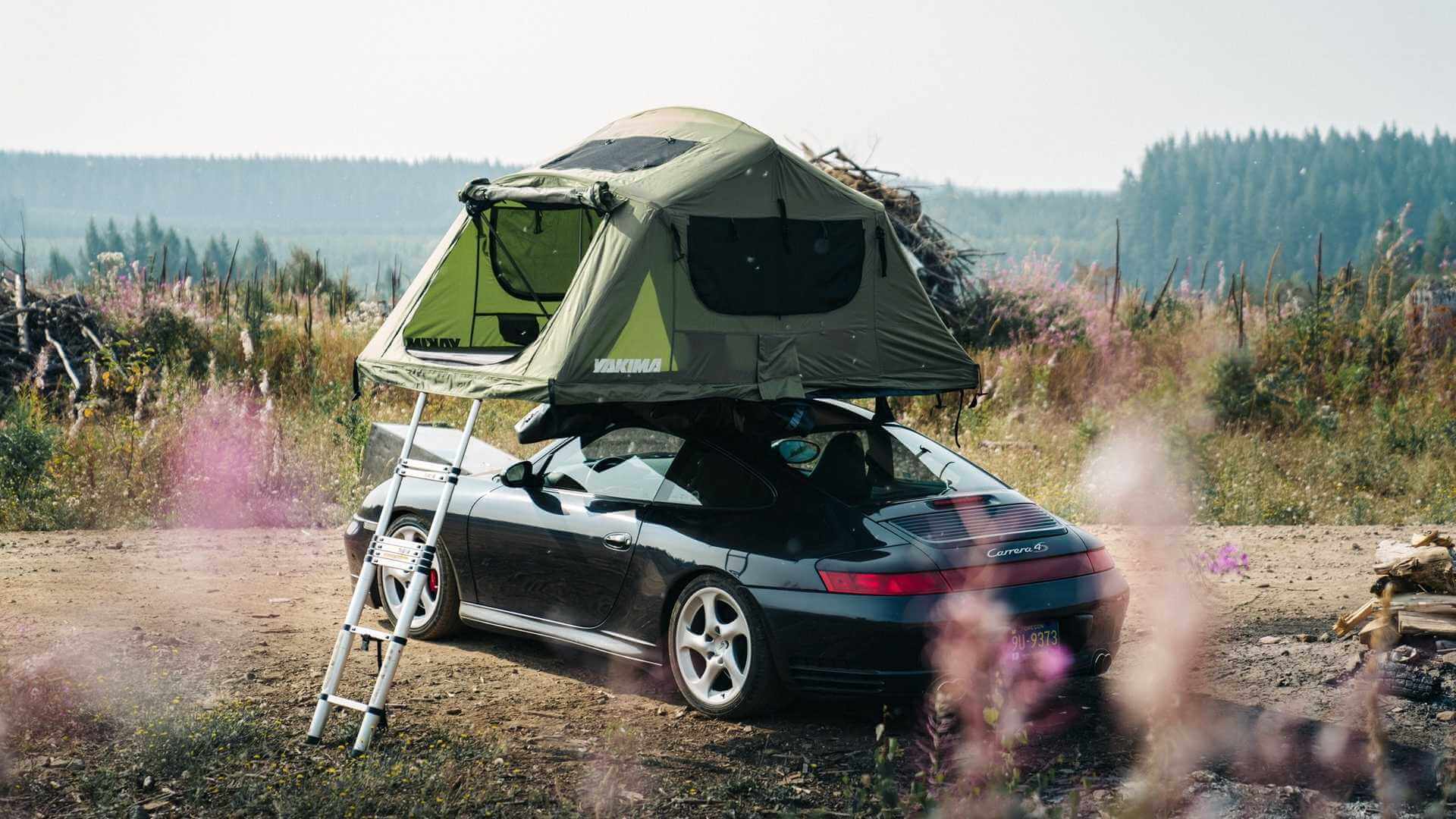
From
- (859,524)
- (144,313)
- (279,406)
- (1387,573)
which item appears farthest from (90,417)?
(1387,573)

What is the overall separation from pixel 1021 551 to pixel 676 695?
1.86 metres

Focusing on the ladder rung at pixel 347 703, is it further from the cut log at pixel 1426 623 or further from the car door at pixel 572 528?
the cut log at pixel 1426 623

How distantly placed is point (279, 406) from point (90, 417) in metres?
2.10

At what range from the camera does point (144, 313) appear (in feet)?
66.4

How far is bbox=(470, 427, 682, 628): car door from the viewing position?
22.3ft

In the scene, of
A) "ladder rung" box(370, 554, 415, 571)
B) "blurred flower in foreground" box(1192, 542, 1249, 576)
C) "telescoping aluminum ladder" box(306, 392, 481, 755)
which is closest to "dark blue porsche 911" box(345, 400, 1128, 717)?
"telescoping aluminum ladder" box(306, 392, 481, 755)

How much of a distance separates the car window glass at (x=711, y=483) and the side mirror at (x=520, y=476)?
34.0 inches

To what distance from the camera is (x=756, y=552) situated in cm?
615

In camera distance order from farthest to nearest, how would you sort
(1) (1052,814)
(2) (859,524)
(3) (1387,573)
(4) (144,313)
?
(4) (144,313)
(3) (1387,573)
(2) (859,524)
(1) (1052,814)

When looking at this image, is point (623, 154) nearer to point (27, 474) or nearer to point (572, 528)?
point (572, 528)

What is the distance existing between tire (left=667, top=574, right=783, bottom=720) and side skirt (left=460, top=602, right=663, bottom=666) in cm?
18

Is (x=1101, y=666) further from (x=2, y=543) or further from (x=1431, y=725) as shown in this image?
(x=2, y=543)

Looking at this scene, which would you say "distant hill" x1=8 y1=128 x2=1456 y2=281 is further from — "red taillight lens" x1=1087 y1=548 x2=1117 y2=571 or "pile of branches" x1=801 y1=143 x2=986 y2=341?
"red taillight lens" x1=1087 y1=548 x2=1117 y2=571

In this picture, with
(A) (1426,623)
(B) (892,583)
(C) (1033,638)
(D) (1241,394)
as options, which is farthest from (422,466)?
(D) (1241,394)
